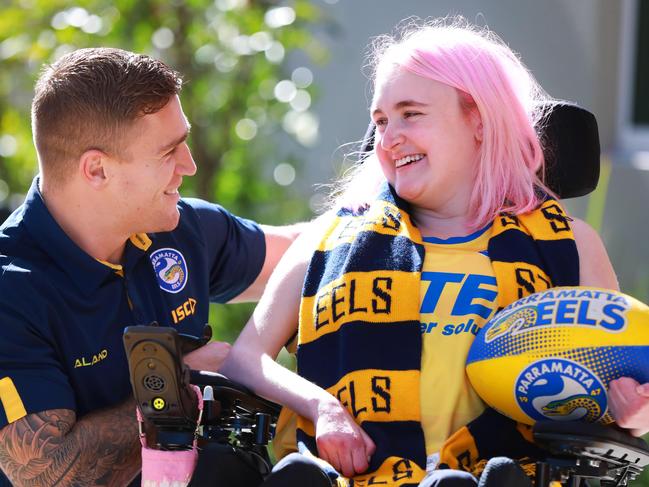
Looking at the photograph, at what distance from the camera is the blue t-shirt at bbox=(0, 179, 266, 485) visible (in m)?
2.90

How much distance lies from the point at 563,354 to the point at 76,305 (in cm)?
128

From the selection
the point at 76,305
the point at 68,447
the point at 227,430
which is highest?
the point at 76,305

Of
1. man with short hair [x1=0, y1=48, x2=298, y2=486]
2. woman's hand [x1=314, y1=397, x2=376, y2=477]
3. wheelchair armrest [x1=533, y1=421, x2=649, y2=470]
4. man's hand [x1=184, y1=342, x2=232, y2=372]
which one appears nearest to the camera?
wheelchair armrest [x1=533, y1=421, x2=649, y2=470]

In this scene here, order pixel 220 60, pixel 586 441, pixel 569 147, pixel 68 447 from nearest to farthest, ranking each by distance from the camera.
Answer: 1. pixel 586 441
2. pixel 68 447
3. pixel 569 147
4. pixel 220 60

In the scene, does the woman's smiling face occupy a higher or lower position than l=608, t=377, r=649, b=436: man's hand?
higher

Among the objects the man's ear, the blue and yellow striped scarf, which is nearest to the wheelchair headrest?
the blue and yellow striped scarf

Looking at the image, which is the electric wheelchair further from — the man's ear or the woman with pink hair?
the man's ear

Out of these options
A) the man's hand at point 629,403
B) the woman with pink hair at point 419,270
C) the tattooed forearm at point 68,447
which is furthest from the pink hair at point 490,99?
the tattooed forearm at point 68,447

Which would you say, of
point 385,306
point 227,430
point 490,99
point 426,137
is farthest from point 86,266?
point 490,99

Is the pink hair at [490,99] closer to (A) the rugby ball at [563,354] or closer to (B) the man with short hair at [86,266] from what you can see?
(A) the rugby ball at [563,354]

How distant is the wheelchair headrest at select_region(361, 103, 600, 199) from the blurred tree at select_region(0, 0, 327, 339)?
216 cm

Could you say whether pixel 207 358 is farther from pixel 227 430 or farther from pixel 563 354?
pixel 563 354

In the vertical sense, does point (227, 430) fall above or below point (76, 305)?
below

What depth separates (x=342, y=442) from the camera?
2.77 metres
